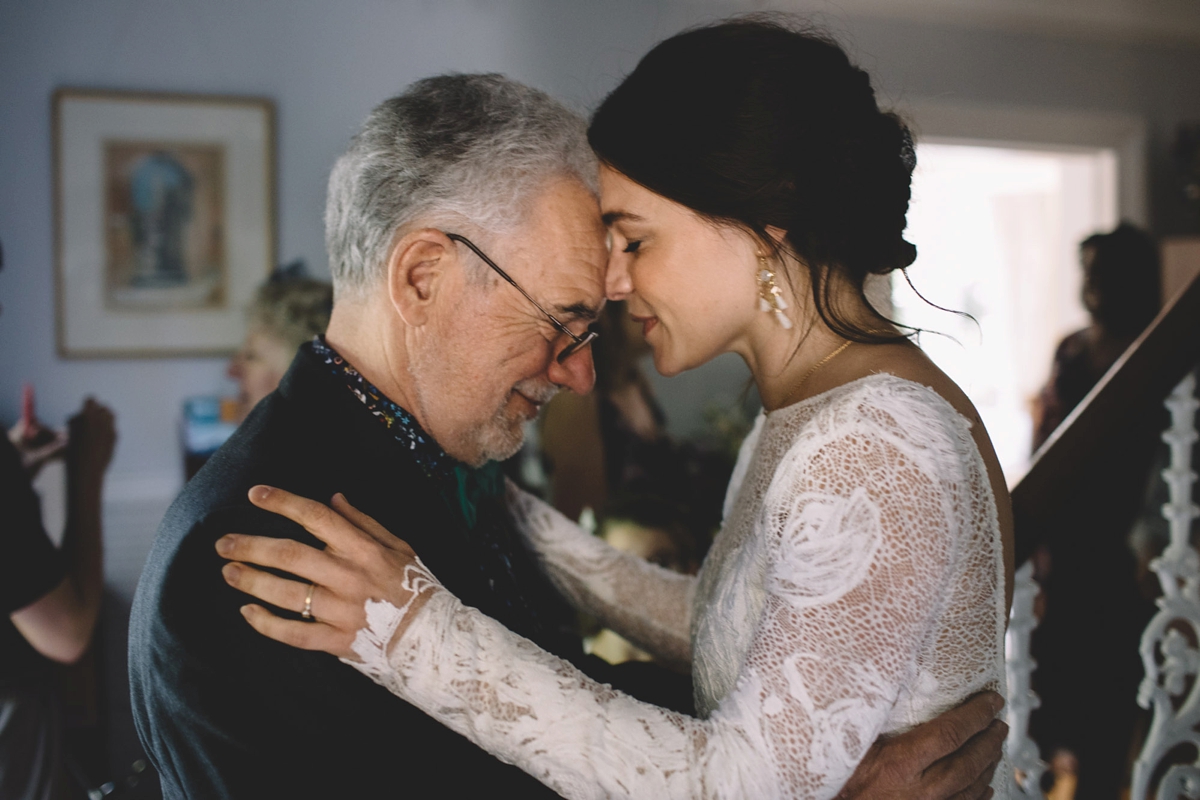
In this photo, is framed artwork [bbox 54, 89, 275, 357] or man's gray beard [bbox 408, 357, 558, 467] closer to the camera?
man's gray beard [bbox 408, 357, 558, 467]

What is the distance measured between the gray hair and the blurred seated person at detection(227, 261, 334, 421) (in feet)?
4.94

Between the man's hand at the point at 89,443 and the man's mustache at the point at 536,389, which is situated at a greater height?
the man's mustache at the point at 536,389

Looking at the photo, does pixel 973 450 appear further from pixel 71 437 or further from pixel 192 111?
pixel 192 111

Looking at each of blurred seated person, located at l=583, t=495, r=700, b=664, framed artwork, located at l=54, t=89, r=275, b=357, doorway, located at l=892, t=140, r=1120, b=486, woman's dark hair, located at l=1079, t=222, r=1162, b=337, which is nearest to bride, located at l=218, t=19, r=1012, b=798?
blurred seated person, located at l=583, t=495, r=700, b=664

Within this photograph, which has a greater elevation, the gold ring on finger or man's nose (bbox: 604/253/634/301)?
man's nose (bbox: 604/253/634/301)

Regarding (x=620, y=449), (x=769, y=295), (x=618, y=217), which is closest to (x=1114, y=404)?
(x=769, y=295)

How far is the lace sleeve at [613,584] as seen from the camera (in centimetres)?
158

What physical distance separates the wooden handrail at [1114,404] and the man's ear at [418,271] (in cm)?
98

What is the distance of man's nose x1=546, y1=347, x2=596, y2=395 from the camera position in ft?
4.55

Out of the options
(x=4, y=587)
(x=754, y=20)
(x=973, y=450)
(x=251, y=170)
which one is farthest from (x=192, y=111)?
(x=973, y=450)

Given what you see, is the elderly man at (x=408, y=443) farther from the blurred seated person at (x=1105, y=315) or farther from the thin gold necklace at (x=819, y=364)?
the blurred seated person at (x=1105, y=315)

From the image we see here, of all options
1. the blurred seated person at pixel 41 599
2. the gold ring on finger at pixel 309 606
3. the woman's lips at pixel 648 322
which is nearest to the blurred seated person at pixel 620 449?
the blurred seated person at pixel 41 599

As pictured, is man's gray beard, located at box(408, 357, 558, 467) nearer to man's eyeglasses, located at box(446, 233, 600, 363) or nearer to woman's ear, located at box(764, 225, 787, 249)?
man's eyeglasses, located at box(446, 233, 600, 363)

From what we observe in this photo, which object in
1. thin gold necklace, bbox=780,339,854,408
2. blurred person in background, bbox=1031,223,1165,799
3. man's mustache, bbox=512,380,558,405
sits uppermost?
thin gold necklace, bbox=780,339,854,408
